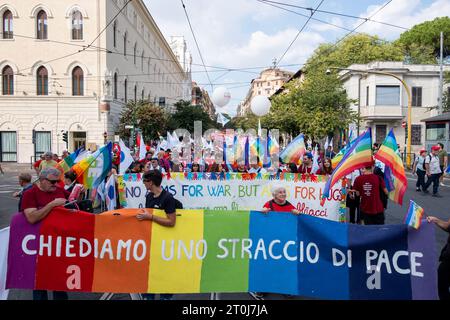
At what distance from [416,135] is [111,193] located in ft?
115

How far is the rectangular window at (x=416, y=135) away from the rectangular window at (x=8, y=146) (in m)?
34.4

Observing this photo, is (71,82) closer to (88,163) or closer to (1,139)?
(1,139)

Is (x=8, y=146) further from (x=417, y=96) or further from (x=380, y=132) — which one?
(x=417, y=96)

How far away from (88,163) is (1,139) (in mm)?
30200

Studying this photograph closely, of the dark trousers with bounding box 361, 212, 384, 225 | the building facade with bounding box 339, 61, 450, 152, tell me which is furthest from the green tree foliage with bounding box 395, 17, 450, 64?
the dark trousers with bounding box 361, 212, 384, 225

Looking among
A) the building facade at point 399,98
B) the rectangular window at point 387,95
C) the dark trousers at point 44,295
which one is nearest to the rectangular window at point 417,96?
the building facade at point 399,98

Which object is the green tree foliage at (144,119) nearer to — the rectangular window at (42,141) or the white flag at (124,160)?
the rectangular window at (42,141)

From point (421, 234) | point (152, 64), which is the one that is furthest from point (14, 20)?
point (421, 234)

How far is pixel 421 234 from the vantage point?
397cm

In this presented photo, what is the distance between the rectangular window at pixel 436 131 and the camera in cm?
2419

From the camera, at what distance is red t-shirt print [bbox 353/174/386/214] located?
20.4 feet

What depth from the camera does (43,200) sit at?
4.18m

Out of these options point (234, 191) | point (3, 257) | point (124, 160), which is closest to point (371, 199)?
point (234, 191)

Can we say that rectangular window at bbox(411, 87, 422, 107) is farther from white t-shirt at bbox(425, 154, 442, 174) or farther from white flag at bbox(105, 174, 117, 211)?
white flag at bbox(105, 174, 117, 211)
